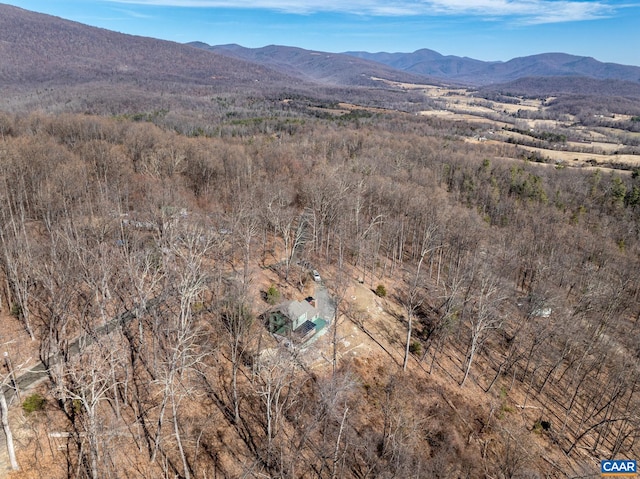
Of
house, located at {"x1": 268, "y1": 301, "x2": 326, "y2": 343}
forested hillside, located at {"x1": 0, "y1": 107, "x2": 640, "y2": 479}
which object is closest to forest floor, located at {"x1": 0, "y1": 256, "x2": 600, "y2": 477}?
forested hillside, located at {"x1": 0, "y1": 107, "x2": 640, "y2": 479}

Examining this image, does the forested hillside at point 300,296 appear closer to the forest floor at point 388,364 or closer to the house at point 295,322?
the forest floor at point 388,364

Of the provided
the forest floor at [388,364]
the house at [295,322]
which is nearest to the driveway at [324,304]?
the forest floor at [388,364]

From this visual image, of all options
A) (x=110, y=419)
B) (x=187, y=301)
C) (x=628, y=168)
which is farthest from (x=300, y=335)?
(x=628, y=168)

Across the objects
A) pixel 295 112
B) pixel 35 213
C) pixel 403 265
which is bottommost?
pixel 403 265

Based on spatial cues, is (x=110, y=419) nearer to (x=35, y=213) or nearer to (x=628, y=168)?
(x=35, y=213)

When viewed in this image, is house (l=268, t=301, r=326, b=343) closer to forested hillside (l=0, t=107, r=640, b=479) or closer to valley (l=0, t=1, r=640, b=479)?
valley (l=0, t=1, r=640, b=479)

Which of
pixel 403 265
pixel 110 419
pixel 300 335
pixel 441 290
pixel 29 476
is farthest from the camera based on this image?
pixel 403 265
